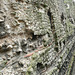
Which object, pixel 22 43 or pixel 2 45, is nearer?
pixel 2 45

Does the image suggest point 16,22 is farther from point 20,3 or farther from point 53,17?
point 53,17

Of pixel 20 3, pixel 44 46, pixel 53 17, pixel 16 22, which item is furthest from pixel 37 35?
pixel 53 17

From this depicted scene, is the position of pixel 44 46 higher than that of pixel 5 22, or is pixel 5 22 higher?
pixel 5 22

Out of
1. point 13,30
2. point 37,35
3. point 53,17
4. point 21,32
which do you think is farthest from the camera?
point 53,17

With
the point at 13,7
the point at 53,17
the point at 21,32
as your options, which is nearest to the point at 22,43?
the point at 21,32

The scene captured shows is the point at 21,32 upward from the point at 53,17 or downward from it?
downward

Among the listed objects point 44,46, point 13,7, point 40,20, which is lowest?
point 44,46

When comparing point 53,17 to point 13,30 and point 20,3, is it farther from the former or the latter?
point 13,30

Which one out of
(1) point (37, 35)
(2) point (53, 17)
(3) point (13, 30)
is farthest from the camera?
(2) point (53, 17)

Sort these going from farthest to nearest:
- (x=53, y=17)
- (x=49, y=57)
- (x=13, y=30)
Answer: (x=53, y=17) → (x=49, y=57) → (x=13, y=30)
